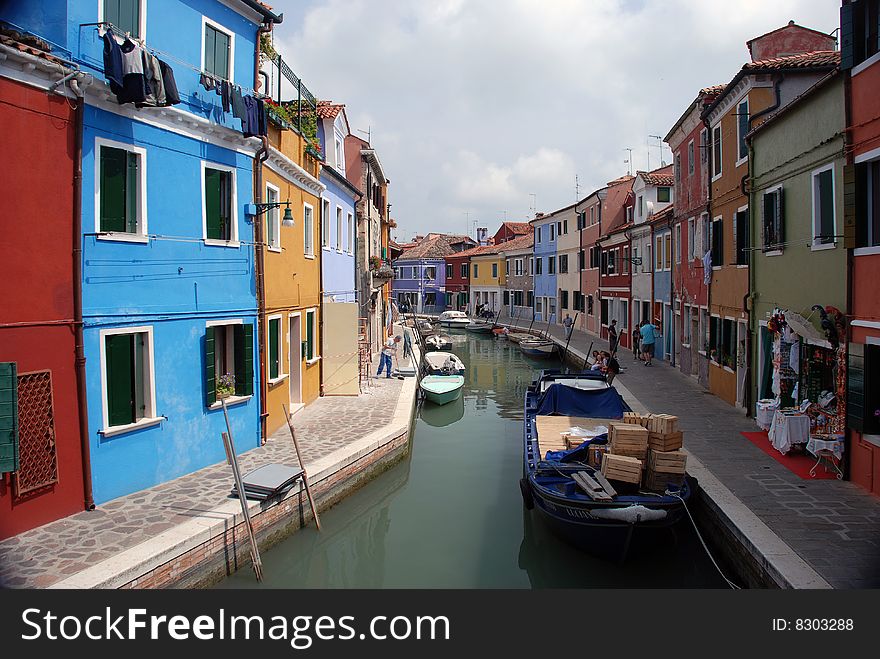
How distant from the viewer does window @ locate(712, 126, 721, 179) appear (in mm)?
18656

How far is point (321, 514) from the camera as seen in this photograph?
39.3ft

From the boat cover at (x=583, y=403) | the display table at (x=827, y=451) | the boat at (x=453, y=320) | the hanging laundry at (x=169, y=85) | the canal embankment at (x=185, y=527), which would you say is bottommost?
the canal embankment at (x=185, y=527)

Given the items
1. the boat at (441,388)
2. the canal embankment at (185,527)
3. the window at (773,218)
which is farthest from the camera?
the boat at (441,388)

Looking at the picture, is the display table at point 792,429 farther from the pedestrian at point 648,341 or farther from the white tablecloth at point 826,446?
the pedestrian at point 648,341

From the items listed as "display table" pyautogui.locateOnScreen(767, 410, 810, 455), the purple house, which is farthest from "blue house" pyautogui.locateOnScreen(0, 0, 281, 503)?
the purple house

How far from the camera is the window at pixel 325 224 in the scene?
65.4 feet

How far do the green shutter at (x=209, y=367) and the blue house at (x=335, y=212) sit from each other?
776cm

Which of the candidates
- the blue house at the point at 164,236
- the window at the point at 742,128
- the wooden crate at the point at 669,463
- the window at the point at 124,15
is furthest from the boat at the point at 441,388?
the window at the point at 124,15

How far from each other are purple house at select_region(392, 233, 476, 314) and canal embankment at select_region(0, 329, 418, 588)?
55.5 metres

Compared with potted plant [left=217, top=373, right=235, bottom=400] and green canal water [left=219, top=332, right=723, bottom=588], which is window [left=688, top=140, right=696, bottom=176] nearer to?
green canal water [left=219, top=332, right=723, bottom=588]

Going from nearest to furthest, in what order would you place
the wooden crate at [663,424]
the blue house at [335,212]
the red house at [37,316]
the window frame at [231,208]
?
the red house at [37,316], the wooden crate at [663,424], the window frame at [231,208], the blue house at [335,212]

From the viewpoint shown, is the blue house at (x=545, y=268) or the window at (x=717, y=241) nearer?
the window at (x=717, y=241)

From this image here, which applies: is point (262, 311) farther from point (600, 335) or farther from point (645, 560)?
point (600, 335)

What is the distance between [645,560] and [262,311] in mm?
8346
